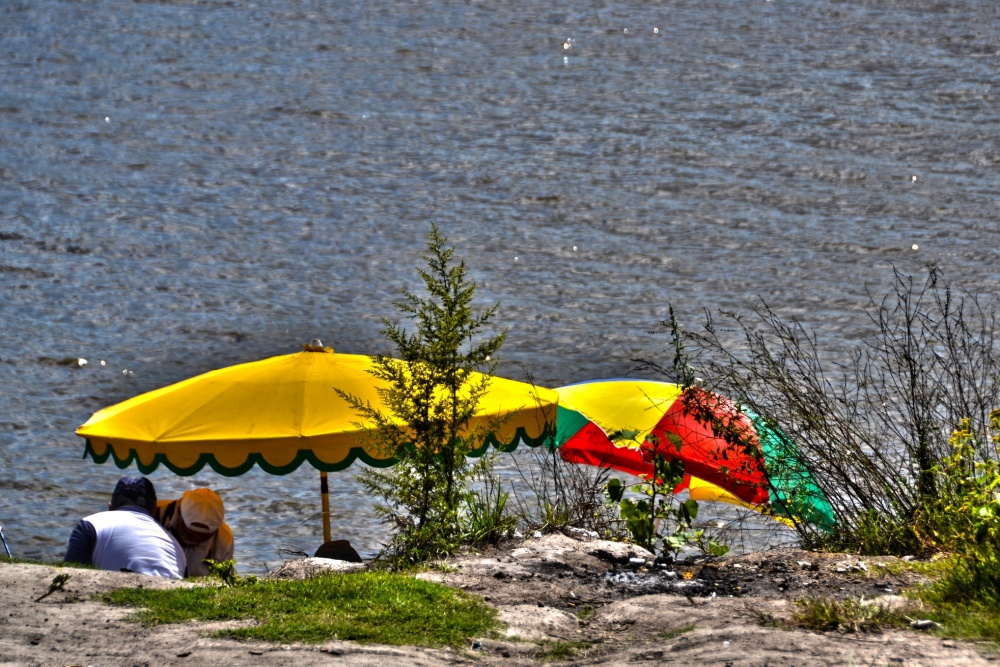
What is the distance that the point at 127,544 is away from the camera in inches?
229

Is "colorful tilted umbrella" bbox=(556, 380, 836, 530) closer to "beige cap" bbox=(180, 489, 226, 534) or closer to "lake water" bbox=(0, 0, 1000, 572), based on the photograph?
"beige cap" bbox=(180, 489, 226, 534)

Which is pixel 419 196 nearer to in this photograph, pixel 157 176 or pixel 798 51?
pixel 157 176

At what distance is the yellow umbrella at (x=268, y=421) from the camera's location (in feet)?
22.6

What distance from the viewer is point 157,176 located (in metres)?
20.5

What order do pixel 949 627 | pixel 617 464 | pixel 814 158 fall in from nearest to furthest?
pixel 949 627
pixel 617 464
pixel 814 158

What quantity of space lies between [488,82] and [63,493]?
1437cm

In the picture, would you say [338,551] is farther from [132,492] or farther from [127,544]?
[127,544]

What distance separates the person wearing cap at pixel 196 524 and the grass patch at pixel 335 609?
1.45m

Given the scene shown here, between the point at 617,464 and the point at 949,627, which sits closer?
the point at 949,627

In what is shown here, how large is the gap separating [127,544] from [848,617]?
3.19 meters

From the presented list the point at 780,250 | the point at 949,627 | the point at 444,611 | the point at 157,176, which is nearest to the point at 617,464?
the point at 444,611

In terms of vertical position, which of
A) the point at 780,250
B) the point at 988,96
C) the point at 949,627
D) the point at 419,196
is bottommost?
the point at 949,627

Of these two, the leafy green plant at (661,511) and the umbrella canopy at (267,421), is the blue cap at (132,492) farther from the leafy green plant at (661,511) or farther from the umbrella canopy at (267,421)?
the leafy green plant at (661,511)

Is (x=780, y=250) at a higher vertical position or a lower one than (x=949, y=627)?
higher
